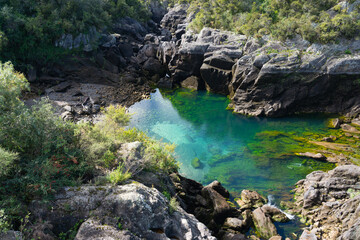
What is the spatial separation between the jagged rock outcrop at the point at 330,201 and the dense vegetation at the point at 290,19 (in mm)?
20287

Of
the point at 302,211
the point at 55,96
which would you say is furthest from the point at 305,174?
the point at 55,96

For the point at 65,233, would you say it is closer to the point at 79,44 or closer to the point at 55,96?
the point at 55,96

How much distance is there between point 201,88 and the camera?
132 feet

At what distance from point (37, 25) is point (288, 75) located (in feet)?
119

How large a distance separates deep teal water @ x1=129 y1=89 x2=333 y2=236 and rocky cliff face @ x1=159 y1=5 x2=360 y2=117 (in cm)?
234

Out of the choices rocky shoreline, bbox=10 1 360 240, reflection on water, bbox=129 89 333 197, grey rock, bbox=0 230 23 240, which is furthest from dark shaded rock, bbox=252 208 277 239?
grey rock, bbox=0 230 23 240

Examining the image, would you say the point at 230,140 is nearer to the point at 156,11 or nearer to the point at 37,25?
the point at 37,25

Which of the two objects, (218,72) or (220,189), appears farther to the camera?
(218,72)

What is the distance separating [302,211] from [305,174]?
15.9 ft

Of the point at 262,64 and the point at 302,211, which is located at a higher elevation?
the point at 262,64

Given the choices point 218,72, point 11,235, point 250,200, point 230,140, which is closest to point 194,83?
point 218,72

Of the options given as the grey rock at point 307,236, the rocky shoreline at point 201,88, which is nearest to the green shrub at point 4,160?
the rocky shoreline at point 201,88

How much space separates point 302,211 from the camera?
15.8 metres

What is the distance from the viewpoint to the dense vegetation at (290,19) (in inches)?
1122
